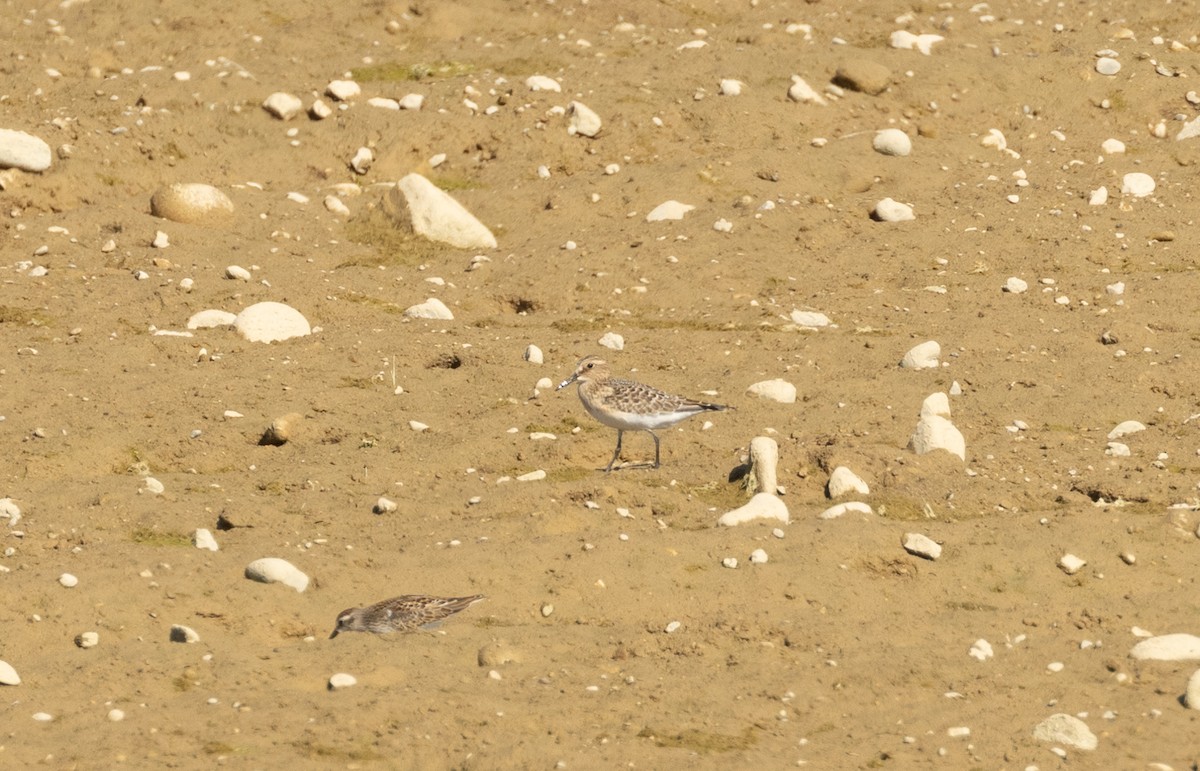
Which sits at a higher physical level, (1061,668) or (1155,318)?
(1061,668)

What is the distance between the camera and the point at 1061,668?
739 centimetres

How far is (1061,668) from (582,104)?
Answer: 9.73m

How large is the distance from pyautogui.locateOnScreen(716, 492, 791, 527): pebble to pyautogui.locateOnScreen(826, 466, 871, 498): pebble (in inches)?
19.7

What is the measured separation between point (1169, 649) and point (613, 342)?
5566 millimetres

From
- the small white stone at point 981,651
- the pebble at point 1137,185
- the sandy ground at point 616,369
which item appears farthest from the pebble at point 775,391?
the pebble at point 1137,185

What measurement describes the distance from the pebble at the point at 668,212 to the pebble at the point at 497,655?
7295mm

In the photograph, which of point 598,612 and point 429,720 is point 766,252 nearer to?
point 598,612

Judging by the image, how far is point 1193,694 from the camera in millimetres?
6918

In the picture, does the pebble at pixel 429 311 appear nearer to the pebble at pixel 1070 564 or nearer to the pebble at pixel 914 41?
the pebble at pixel 1070 564

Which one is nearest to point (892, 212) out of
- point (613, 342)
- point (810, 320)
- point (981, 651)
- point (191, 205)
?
point (810, 320)

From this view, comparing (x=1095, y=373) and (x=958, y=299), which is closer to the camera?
(x=1095, y=373)

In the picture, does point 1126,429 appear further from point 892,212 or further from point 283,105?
point 283,105

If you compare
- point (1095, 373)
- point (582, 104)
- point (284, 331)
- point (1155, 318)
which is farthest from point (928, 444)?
point (582, 104)

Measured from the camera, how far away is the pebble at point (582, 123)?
15555 millimetres
